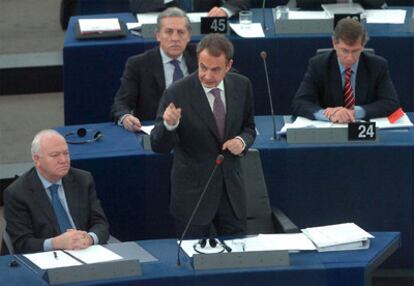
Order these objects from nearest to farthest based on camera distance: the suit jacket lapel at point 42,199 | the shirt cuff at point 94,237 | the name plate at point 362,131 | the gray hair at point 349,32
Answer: the shirt cuff at point 94,237 → the suit jacket lapel at point 42,199 → the name plate at point 362,131 → the gray hair at point 349,32

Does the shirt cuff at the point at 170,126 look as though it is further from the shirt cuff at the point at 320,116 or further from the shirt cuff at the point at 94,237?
the shirt cuff at the point at 320,116

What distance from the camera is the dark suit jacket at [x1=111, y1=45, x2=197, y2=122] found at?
7.18 m

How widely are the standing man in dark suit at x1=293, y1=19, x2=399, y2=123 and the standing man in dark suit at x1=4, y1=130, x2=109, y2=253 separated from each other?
1536 mm

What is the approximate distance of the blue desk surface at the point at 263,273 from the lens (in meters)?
5.21

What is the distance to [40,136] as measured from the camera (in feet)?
19.2

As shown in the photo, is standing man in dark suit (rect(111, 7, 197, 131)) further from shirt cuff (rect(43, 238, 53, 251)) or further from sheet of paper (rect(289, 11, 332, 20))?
shirt cuff (rect(43, 238, 53, 251))

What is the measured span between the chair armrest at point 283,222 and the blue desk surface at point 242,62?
1.91m

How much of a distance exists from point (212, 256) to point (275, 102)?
3.11 m

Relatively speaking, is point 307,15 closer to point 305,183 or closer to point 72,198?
point 305,183

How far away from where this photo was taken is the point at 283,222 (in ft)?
20.3

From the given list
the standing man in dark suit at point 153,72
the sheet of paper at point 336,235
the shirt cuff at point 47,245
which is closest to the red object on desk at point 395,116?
the standing man in dark suit at point 153,72

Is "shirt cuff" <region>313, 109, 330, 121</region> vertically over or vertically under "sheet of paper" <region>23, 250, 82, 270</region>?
over

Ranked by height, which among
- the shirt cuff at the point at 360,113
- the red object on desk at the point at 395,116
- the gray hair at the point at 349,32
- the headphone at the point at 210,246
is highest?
the gray hair at the point at 349,32

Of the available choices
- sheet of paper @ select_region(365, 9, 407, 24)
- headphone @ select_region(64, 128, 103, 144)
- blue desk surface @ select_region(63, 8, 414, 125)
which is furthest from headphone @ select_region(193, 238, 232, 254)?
sheet of paper @ select_region(365, 9, 407, 24)
